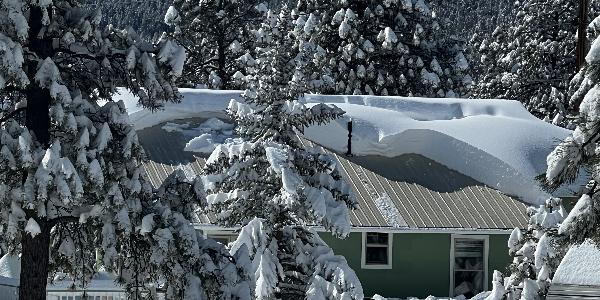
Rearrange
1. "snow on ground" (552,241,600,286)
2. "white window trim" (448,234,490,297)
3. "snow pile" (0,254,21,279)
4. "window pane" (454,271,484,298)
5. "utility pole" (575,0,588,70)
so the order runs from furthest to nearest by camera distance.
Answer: "utility pole" (575,0,588,70)
"window pane" (454,271,484,298)
"white window trim" (448,234,490,297)
"snow pile" (0,254,21,279)
"snow on ground" (552,241,600,286)

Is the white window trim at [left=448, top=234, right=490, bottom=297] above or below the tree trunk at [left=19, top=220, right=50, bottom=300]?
below

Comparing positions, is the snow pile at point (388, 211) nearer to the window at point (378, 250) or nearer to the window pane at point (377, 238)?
the window at point (378, 250)

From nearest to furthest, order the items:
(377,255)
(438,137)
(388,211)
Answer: (388,211) < (377,255) < (438,137)

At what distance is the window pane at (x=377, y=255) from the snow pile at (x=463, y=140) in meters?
3.29

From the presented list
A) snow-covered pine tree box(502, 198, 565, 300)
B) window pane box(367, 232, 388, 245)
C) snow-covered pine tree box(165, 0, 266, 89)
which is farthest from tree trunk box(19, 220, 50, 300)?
snow-covered pine tree box(165, 0, 266, 89)

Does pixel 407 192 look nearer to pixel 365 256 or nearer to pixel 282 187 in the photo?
pixel 365 256

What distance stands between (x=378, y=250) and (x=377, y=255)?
11cm

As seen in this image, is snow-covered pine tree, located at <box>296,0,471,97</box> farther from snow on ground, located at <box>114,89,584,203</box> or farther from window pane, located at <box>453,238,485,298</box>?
window pane, located at <box>453,238,485,298</box>

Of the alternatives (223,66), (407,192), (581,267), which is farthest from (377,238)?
(223,66)

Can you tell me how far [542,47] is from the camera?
41.8m

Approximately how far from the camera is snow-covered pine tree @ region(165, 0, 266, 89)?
46250 mm

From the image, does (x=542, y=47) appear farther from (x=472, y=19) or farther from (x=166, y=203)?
(x=472, y=19)

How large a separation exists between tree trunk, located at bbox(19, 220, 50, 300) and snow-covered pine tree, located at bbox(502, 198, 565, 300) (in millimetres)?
6658

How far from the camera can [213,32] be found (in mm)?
47562
